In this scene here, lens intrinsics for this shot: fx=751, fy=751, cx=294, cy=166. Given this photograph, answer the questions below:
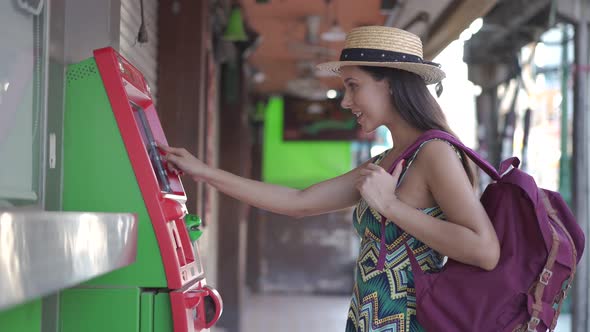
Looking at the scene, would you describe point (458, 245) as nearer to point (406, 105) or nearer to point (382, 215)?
point (382, 215)

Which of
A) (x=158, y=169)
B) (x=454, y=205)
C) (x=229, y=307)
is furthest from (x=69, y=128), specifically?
(x=229, y=307)

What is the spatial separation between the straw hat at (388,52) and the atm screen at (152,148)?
1.95ft

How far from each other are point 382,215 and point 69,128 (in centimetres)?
86

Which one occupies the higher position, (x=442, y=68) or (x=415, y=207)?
(x=442, y=68)

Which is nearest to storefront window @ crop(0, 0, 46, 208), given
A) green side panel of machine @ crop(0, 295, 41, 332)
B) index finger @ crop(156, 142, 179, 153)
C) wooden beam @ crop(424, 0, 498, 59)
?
green side panel of machine @ crop(0, 295, 41, 332)

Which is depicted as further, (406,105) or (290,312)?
(290,312)

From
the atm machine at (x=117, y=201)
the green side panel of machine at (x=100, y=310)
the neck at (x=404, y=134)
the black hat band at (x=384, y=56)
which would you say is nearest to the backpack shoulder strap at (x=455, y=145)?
the neck at (x=404, y=134)

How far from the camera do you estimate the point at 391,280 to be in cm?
202

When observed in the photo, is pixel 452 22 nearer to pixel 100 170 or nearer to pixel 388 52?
pixel 388 52

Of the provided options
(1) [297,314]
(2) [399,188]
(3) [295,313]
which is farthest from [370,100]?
(3) [295,313]

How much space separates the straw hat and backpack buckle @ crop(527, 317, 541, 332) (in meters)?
0.74

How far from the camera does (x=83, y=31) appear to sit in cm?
230

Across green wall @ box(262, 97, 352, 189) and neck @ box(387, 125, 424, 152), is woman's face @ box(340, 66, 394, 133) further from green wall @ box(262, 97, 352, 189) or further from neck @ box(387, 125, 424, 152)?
green wall @ box(262, 97, 352, 189)

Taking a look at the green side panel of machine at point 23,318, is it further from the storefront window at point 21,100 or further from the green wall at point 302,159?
the green wall at point 302,159
